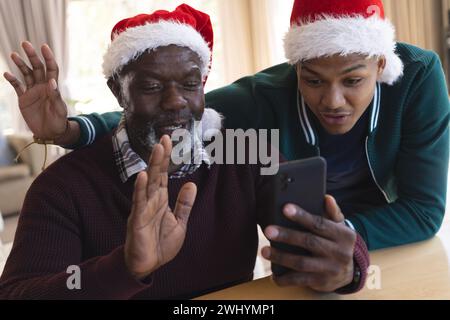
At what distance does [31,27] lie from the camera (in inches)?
182

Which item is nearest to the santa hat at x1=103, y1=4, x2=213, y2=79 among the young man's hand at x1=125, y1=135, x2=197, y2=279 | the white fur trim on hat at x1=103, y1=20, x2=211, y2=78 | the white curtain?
the white fur trim on hat at x1=103, y1=20, x2=211, y2=78

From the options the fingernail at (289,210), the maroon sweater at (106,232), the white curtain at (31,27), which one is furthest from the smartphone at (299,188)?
the white curtain at (31,27)

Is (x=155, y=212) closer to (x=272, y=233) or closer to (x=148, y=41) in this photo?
(x=272, y=233)

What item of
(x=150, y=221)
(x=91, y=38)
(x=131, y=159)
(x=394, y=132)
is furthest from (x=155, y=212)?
(x=91, y=38)

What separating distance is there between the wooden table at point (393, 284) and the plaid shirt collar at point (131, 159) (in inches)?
12.6

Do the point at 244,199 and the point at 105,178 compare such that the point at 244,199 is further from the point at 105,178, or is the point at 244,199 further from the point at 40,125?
the point at 40,125

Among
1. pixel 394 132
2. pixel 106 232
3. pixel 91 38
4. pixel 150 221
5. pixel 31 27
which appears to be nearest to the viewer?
pixel 150 221

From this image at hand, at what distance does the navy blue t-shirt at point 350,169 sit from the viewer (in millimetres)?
1310

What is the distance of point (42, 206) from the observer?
3.18 ft

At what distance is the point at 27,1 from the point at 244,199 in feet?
14.1

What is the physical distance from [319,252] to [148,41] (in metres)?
0.58

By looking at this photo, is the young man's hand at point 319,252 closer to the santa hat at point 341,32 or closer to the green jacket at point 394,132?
the green jacket at point 394,132

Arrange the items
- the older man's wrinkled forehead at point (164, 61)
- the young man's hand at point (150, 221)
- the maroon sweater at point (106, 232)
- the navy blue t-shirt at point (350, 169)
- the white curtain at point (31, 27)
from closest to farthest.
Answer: the young man's hand at point (150, 221)
the maroon sweater at point (106, 232)
the older man's wrinkled forehead at point (164, 61)
the navy blue t-shirt at point (350, 169)
the white curtain at point (31, 27)
